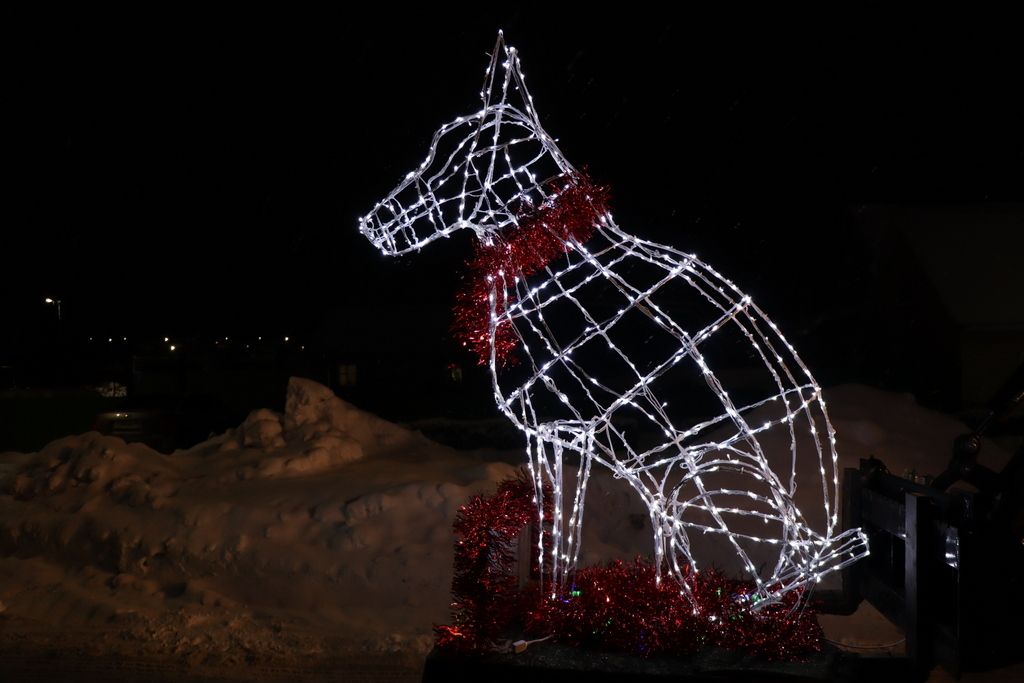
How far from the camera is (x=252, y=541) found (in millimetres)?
6551

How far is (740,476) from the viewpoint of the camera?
7.54 meters

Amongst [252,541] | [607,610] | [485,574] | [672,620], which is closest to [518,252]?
[485,574]

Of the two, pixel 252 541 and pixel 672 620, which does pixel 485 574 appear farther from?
pixel 252 541

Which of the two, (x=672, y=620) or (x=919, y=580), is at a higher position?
(x=919, y=580)

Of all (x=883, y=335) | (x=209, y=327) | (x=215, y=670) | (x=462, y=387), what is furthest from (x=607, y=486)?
(x=209, y=327)

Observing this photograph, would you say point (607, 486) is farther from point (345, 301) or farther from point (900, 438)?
point (345, 301)

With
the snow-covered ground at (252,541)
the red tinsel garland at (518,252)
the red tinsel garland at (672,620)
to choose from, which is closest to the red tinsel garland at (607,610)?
the red tinsel garland at (672,620)

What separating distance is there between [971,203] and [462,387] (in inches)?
529

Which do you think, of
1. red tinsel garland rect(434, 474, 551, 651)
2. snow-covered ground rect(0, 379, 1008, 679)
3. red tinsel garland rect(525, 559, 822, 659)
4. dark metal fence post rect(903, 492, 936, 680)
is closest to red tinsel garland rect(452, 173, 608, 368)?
red tinsel garland rect(434, 474, 551, 651)

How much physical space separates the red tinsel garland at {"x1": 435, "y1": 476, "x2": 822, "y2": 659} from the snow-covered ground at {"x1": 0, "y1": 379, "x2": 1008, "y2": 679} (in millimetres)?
1694

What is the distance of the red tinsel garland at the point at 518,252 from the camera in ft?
12.2

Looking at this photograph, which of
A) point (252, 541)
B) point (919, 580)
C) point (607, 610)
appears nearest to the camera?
point (919, 580)

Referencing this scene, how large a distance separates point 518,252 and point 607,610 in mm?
1683

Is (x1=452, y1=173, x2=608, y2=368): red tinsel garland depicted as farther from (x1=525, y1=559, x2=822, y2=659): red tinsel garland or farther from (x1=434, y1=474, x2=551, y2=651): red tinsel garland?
→ (x1=525, y1=559, x2=822, y2=659): red tinsel garland
